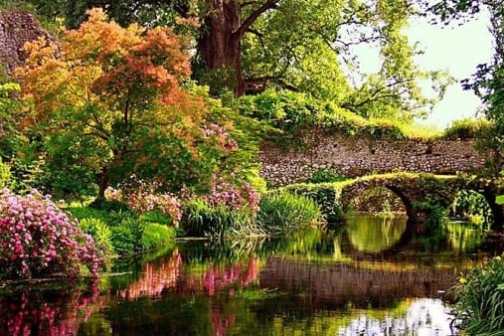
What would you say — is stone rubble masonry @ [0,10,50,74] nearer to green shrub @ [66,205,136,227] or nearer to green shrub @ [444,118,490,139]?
green shrub @ [66,205,136,227]

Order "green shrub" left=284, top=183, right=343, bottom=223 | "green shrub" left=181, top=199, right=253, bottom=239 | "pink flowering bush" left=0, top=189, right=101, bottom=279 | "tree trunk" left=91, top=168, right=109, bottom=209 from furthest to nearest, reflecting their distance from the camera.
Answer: "green shrub" left=284, top=183, right=343, bottom=223 → "green shrub" left=181, top=199, right=253, bottom=239 → "tree trunk" left=91, top=168, right=109, bottom=209 → "pink flowering bush" left=0, top=189, right=101, bottom=279

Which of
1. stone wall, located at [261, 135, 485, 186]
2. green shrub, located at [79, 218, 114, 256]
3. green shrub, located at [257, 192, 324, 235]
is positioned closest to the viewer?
green shrub, located at [79, 218, 114, 256]

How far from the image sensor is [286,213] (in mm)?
24469

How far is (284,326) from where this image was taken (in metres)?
10.7

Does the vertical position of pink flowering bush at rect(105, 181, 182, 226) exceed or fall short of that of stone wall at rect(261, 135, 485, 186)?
it falls short

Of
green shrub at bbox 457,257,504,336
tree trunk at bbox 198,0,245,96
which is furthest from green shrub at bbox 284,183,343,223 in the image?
green shrub at bbox 457,257,504,336

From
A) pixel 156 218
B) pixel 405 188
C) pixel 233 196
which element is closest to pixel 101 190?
pixel 156 218

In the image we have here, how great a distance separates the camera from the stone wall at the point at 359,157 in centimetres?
3316

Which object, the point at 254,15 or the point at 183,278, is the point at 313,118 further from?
the point at 183,278

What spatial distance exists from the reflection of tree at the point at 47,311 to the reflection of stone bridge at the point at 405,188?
49.8 ft

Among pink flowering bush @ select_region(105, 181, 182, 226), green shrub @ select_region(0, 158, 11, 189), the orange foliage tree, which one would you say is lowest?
pink flowering bush @ select_region(105, 181, 182, 226)

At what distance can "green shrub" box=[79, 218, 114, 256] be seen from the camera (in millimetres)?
15164

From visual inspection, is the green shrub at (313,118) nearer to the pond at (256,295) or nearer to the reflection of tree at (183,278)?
the pond at (256,295)

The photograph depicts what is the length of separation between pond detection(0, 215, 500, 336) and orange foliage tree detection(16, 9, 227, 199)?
6.67 ft
